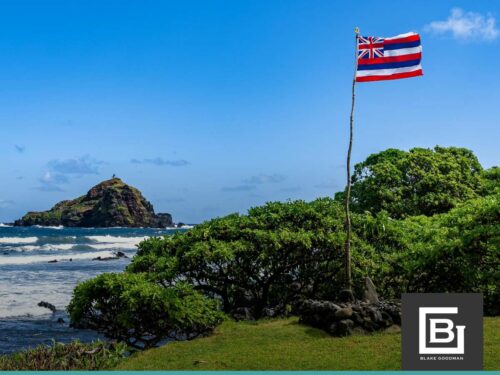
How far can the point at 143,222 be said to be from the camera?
152 metres

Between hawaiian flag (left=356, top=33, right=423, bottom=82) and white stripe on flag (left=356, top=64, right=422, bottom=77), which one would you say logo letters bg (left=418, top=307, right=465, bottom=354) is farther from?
white stripe on flag (left=356, top=64, right=422, bottom=77)

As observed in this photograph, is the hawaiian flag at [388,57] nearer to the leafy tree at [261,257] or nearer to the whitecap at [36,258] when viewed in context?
the leafy tree at [261,257]

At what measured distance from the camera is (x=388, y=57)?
16547 mm

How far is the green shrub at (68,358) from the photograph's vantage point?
13281 mm

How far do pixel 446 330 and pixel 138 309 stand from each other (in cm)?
723

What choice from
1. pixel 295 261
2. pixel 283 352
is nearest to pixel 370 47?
pixel 295 261

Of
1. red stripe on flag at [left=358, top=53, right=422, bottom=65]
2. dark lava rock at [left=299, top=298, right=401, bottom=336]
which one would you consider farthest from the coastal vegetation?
red stripe on flag at [left=358, top=53, right=422, bottom=65]

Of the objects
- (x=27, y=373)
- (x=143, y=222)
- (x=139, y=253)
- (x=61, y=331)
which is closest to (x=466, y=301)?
(x=27, y=373)

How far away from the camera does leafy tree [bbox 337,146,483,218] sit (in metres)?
36.4

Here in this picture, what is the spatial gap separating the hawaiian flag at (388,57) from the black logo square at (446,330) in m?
7.73

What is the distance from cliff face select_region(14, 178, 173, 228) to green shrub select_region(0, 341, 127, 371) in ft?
441

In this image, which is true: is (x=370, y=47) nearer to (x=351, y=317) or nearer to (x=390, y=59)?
(x=390, y=59)

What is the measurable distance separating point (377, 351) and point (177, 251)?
678 centimetres

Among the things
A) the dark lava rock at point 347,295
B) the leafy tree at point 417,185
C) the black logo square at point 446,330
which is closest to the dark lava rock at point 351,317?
the dark lava rock at point 347,295
